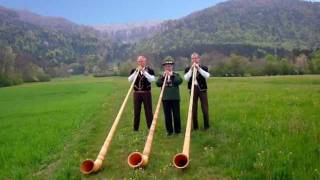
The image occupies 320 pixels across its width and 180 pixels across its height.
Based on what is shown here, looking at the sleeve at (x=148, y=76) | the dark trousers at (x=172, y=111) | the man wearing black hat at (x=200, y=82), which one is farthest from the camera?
the sleeve at (x=148, y=76)

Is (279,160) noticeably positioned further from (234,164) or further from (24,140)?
(24,140)

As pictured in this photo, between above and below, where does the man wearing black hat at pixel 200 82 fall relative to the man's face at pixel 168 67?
below

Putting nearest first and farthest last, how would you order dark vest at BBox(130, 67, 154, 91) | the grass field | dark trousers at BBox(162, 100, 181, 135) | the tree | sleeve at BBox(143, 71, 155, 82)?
the grass field → dark trousers at BBox(162, 100, 181, 135) → sleeve at BBox(143, 71, 155, 82) → dark vest at BBox(130, 67, 154, 91) → the tree

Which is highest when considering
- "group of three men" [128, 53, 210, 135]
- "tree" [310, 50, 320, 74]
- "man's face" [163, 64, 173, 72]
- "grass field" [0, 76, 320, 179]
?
"man's face" [163, 64, 173, 72]

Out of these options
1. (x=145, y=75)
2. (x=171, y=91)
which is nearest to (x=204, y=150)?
(x=171, y=91)

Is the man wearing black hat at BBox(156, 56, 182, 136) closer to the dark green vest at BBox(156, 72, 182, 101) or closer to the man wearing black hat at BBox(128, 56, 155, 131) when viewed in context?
the dark green vest at BBox(156, 72, 182, 101)

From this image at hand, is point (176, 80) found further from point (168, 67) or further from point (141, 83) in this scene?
point (141, 83)

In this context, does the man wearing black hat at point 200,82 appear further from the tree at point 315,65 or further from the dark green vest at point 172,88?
the tree at point 315,65

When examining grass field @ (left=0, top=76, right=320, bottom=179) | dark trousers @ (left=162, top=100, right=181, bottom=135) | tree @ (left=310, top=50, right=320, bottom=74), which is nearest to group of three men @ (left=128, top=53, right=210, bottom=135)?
dark trousers @ (left=162, top=100, right=181, bottom=135)

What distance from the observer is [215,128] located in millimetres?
14094

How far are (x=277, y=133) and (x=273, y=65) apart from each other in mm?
81871

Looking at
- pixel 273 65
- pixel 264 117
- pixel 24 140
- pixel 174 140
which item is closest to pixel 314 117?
pixel 264 117

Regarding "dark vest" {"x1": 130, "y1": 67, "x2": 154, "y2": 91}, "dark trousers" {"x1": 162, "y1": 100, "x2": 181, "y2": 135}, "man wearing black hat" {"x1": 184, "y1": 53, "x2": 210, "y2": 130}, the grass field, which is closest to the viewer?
the grass field

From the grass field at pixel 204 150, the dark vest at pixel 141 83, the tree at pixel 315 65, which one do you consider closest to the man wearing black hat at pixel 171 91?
the dark vest at pixel 141 83
